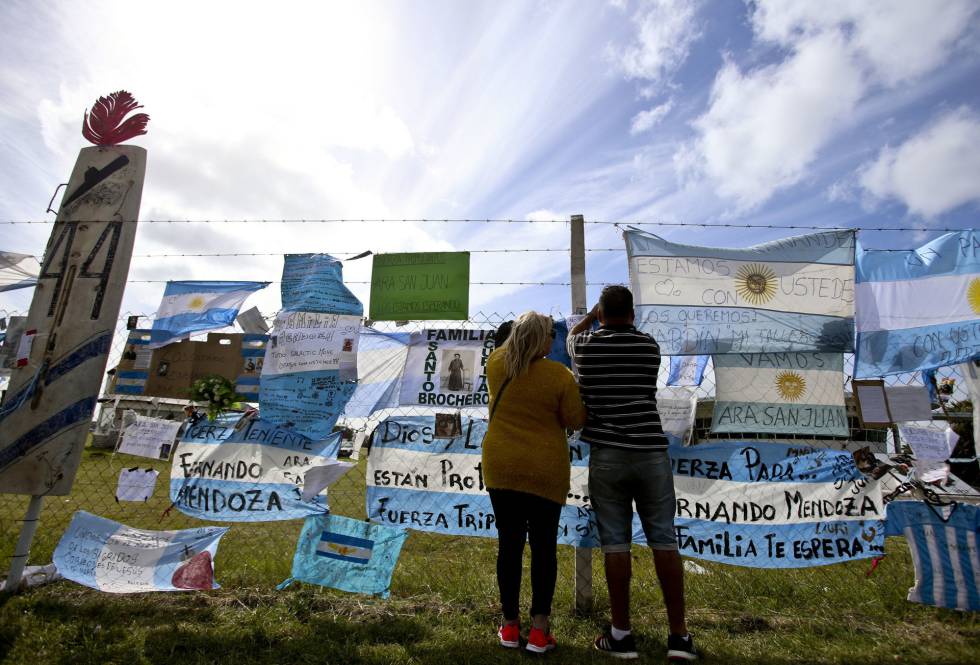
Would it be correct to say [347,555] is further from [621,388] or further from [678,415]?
[678,415]

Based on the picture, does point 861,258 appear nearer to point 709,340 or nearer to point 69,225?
point 709,340

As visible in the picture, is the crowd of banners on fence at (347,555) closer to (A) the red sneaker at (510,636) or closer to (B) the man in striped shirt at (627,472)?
(A) the red sneaker at (510,636)

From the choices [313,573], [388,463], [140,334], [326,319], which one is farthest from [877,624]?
[140,334]

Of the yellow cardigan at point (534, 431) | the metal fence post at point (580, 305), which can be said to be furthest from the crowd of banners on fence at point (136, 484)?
the metal fence post at point (580, 305)

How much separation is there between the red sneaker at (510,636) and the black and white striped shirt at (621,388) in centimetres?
102

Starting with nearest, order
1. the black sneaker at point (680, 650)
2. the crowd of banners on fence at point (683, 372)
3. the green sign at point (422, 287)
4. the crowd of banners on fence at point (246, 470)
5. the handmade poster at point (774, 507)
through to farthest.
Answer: the black sneaker at point (680, 650), the handmade poster at point (774, 507), the crowd of banners on fence at point (246, 470), the green sign at point (422, 287), the crowd of banners on fence at point (683, 372)

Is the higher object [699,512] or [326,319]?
[326,319]

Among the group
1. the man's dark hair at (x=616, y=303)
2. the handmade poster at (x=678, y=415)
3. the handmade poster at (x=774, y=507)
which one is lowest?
the handmade poster at (x=774, y=507)

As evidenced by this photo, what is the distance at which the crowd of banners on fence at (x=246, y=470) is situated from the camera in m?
3.48

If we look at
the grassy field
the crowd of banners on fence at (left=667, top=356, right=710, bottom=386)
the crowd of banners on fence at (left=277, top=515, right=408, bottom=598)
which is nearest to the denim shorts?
the grassy field

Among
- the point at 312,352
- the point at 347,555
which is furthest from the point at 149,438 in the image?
the point at 347,555

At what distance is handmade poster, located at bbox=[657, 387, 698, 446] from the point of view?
3.56m

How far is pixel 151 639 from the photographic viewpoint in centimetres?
265

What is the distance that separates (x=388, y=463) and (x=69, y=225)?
2988 mm
